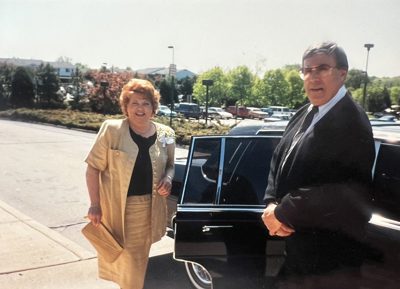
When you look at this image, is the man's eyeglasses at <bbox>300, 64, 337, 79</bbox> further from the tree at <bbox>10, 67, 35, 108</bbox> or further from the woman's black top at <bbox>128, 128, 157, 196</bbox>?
the tree at <bbox>10, 67, 35, 108</bbox>

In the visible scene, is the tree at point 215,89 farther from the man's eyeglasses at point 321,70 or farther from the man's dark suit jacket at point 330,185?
the man's dark suit jacket at point 330,185

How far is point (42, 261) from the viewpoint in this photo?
14.2ft

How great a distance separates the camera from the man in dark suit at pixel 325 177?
1.94 m

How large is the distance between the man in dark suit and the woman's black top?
106 centimetres

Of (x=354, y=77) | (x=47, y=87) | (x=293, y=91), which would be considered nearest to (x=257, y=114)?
(x=293, y=91)

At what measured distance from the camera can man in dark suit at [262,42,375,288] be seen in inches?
76.5

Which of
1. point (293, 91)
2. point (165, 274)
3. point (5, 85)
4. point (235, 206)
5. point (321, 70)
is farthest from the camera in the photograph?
point (293, 91)

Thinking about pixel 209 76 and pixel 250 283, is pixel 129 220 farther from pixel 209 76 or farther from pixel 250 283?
pixel 209 76

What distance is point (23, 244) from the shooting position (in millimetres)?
4738

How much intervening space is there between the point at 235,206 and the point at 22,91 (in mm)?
43213

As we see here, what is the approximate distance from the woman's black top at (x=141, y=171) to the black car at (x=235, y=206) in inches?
10.3

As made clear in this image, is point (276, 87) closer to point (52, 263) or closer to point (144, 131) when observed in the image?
point (52, 263)

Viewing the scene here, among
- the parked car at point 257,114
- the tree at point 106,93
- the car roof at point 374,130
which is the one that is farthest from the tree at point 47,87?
the car roof at point 374,130

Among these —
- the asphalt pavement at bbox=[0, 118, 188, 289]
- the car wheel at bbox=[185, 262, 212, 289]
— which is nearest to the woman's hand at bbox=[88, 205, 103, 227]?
the car wheel at bbox=[185, 262, 212, 289]
